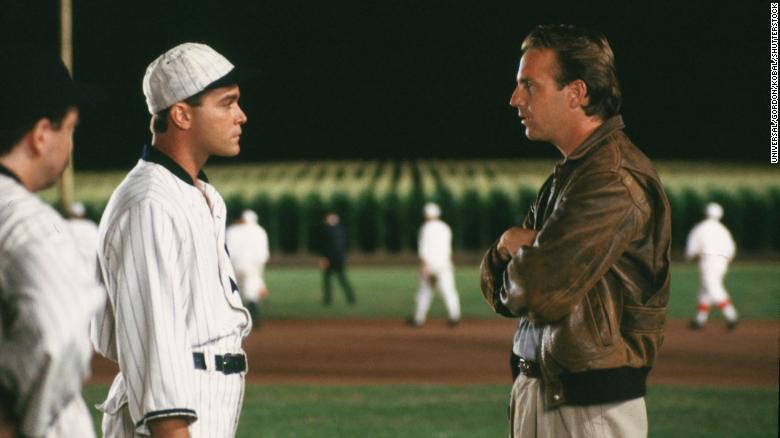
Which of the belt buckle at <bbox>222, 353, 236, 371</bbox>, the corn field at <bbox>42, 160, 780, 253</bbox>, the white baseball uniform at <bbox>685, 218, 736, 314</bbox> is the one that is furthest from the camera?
the corn field at <bbox>42, 160, 780, 253</bbox>

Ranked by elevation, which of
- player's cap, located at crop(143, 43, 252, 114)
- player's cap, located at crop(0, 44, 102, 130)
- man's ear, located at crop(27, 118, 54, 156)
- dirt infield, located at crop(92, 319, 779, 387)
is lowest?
dirt infield, located at crop(92, 319, 779, 387)

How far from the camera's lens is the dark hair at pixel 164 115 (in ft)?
12.1

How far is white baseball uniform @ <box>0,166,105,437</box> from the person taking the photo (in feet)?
7.06

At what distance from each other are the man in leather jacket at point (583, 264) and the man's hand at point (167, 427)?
1.13m

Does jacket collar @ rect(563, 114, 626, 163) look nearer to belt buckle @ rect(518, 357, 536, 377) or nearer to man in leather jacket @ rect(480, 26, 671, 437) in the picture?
man in leather jacket @ rect(480, 26, 671, 437)

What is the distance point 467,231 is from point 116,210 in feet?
143

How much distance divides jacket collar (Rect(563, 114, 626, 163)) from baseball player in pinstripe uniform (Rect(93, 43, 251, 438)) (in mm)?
1209

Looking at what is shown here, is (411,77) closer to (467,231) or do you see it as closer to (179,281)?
(467,231)

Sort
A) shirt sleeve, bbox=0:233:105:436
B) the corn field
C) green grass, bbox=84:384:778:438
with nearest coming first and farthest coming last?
shirt sleeve, bbox=0:233:105:436 → green grass, bbox=84:384:778:438 → the corn field

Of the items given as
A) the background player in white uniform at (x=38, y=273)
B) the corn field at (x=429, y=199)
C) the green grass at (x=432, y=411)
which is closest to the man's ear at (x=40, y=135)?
the background player in white uniform at (x=38, y=273)

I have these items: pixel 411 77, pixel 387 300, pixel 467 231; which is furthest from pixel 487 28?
pixel 387 300

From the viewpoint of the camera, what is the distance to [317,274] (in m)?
38.4

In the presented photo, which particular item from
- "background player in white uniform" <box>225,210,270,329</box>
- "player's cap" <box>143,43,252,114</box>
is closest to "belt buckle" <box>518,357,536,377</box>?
"player's cap" <box>143,43,252,114</box>

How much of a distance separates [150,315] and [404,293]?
26.0 m
